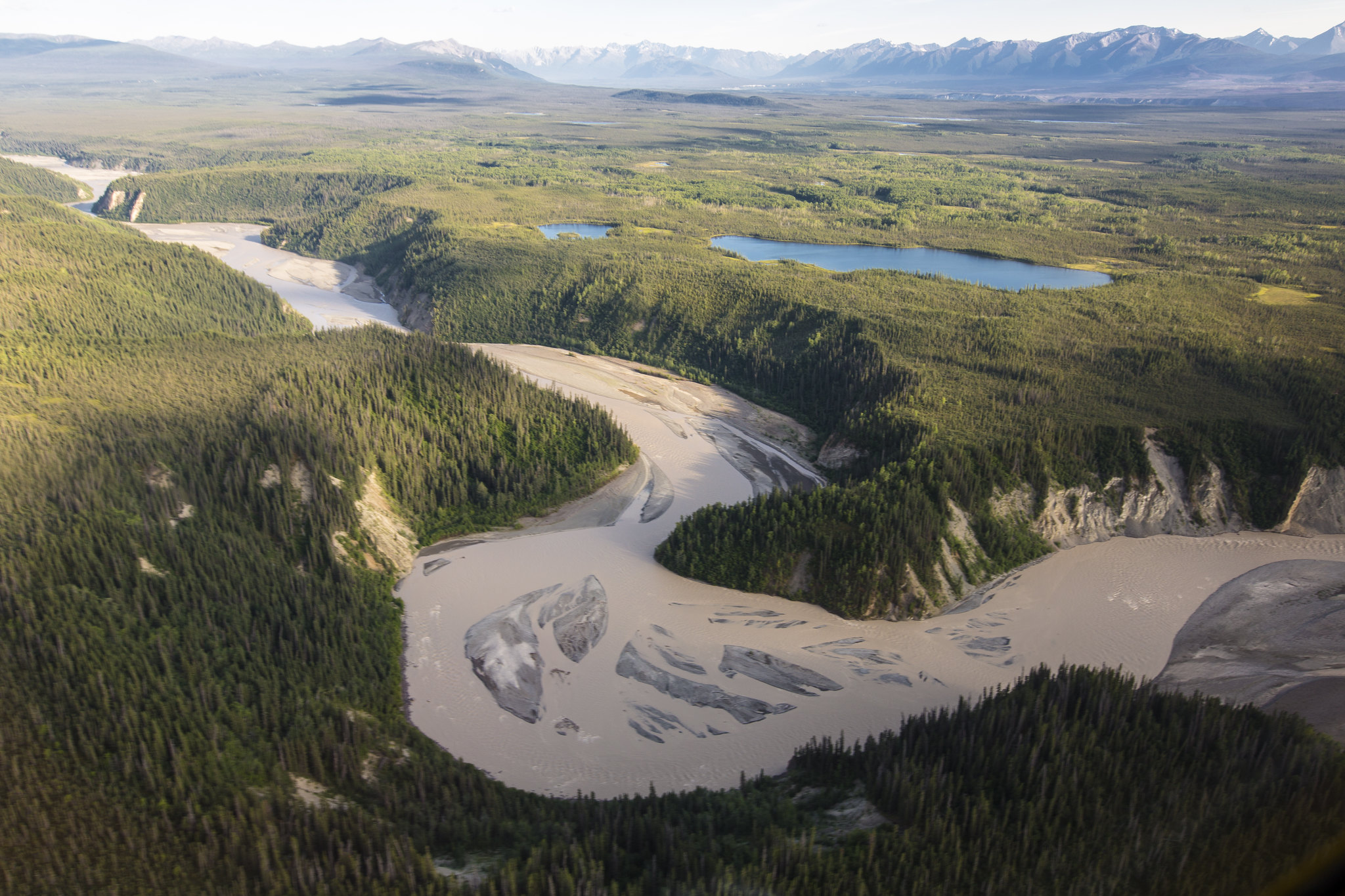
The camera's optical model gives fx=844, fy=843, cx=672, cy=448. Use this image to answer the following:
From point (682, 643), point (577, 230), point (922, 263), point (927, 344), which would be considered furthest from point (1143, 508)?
point (577, 230)

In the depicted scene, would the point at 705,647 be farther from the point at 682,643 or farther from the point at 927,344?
the point at 927,344

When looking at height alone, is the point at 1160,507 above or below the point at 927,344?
below

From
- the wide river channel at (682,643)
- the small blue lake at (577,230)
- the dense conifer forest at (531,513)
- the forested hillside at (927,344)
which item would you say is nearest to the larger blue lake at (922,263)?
the forested hillside at (927,344)

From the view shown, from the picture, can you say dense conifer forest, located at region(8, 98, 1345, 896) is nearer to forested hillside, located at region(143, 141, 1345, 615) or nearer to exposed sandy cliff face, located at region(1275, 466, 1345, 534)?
forested hillside, located at region(143, 141, 1345, 615)

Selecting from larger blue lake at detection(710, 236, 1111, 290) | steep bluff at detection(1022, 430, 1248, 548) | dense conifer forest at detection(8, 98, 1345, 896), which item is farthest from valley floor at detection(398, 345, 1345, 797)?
larger blue lake at detection(710, 236, 1111, 290)

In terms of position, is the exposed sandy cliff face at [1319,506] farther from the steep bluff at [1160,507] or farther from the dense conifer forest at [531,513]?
the dense conifer forest at [531,513]
